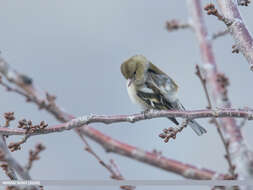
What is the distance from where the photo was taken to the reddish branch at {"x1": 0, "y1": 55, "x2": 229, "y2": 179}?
2.55ft

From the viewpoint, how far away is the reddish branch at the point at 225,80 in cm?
85

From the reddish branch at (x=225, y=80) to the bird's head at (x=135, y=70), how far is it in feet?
0.95

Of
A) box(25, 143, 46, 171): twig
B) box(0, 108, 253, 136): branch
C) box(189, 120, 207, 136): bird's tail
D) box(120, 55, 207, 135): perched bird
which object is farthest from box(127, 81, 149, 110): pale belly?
box(25, 143, 46, 171): twig

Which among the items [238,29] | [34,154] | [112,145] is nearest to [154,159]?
[112,145]

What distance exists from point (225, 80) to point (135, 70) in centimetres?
64

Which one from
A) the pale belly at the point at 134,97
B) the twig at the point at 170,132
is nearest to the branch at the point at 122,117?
the twig at the point at 170,132

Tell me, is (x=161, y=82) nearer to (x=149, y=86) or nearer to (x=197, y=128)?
(x=149, y=86)

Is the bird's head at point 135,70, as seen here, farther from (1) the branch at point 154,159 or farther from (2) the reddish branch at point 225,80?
(1) the branch at point 154,159

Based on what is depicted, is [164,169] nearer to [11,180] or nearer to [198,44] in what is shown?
[11,180]

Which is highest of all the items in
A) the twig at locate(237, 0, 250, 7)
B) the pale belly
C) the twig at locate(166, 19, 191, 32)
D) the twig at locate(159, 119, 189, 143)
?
the twig at locate(166, 19, 191, 32)

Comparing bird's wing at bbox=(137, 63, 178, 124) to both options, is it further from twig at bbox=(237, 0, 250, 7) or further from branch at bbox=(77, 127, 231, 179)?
branch at bbox=(77, 127, 231, 179)

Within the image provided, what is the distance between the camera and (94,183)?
0.68 m

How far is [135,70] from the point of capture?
4.88ft

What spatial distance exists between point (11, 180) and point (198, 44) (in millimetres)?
707
